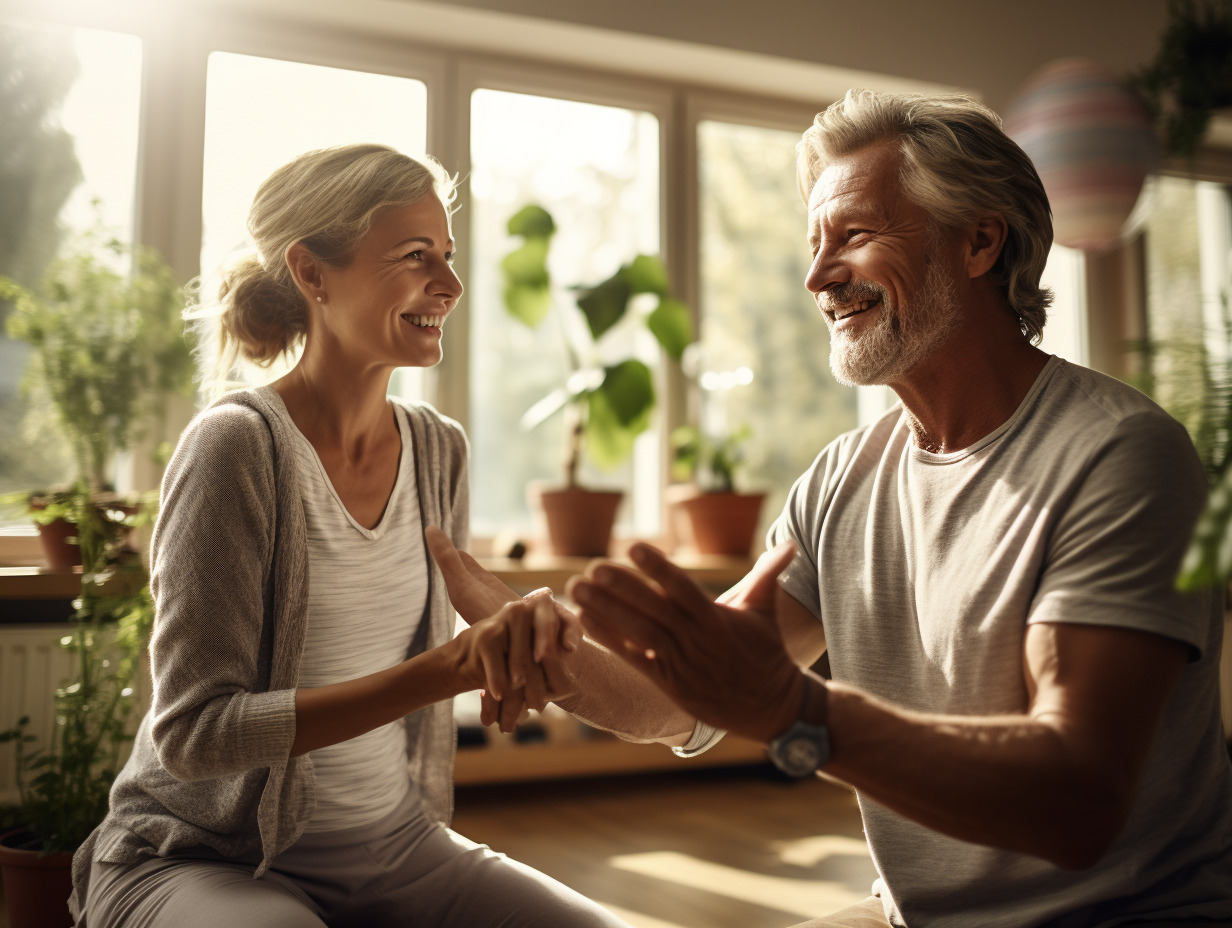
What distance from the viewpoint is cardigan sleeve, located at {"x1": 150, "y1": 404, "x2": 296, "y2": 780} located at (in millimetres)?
1164

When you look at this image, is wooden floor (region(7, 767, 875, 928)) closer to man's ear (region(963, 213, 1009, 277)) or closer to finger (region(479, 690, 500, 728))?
finger (region(479, 690, 500, 728))

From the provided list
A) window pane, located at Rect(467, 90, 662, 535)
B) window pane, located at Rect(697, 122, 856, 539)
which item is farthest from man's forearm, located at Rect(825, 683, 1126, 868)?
window pane, located at Rect(697, 122, 856, 539)

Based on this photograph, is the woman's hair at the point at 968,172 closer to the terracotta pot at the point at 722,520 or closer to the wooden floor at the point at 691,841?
the wooden floor at the point at 691,841

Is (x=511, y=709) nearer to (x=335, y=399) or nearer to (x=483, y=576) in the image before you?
(x=483, y=576)

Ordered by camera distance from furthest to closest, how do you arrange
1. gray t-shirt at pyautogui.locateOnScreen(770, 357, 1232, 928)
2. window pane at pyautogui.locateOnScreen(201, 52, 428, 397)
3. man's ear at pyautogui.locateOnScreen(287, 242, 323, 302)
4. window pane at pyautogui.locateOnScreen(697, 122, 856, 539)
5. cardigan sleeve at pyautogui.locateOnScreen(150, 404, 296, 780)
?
window pane at pyautogui.locateOnScreen(697, 122, 856, 539) < window pane at pyautogui.locateOnScreen(201, 52, 428, 397) < man's ear at pyautogui.locateOnScreen(287, 242, 323, 302) < cardigan sleeve at pyautogui.locateOnScreen(150, 404, 296, 780) < gray t-shirt at pyautogui.locateOnScreen(770, 357, 1232, 928)

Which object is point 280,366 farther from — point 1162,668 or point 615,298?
point 615,298

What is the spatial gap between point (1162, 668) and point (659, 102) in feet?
10.7

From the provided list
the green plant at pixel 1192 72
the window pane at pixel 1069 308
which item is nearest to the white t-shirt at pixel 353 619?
the green plant at pixel 1192 72

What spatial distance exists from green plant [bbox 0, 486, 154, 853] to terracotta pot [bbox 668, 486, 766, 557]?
1.75 metres

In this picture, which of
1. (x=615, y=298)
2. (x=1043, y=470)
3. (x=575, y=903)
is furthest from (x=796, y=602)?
(x=615, y=298)

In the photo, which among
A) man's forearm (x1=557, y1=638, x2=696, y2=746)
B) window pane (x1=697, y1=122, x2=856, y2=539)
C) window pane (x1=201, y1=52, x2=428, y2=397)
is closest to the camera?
man's forearm (x1=557, y1=638, x2=696, y2=746)

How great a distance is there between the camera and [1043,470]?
1143mm

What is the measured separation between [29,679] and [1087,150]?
11.2 feet

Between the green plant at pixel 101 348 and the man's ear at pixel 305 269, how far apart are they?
1399 mm
